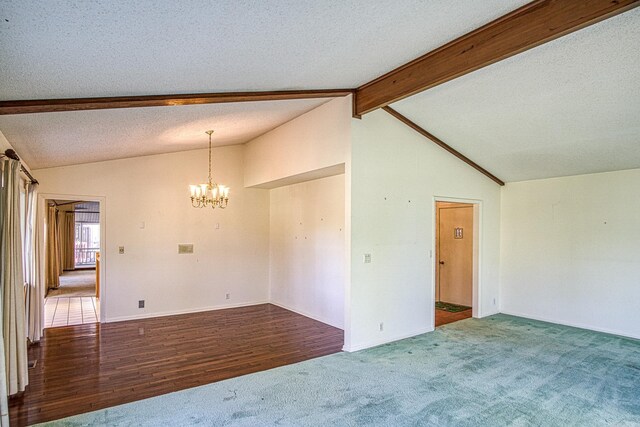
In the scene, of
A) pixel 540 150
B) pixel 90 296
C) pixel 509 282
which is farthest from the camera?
pixel 90 296

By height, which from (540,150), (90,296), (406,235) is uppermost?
(540,150)

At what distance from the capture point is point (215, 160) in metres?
7.30

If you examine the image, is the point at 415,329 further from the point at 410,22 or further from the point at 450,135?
the point at 410,22

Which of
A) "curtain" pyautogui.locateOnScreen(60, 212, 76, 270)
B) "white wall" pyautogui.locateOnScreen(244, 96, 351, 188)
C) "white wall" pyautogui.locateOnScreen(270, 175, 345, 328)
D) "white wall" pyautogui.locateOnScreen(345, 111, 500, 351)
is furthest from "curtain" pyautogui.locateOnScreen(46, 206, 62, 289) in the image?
"white wall" pyautogui.locateOnScreen(345, 111, 500, 351)

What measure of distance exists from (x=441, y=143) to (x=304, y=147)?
2167mm

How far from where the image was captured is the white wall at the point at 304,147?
16.2ft

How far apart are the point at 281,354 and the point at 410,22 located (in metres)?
3.89

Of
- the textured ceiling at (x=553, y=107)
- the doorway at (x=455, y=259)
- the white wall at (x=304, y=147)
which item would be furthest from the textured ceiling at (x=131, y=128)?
the doorway at (x=455, y=259)

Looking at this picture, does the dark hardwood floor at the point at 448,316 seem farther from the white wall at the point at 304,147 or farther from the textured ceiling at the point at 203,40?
the textured ceiling at the point at 203,40

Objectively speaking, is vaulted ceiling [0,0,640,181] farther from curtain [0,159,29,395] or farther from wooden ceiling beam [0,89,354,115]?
curtain [0,159,29,395]

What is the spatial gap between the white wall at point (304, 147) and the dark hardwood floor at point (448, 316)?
3095mm

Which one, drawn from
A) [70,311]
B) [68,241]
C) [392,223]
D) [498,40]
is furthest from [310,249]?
[68,241]

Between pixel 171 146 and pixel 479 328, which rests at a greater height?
pixel 171 146

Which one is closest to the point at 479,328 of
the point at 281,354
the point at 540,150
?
the point at 540,150
